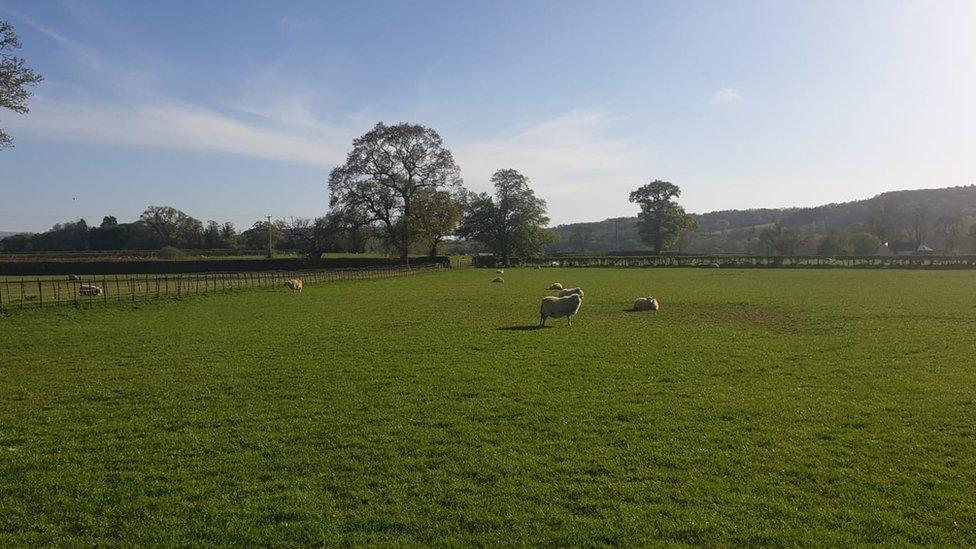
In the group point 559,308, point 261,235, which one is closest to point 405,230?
point 559,308

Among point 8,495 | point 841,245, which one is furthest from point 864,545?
point 841,245

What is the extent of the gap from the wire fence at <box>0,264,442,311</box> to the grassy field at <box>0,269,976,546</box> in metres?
12.8

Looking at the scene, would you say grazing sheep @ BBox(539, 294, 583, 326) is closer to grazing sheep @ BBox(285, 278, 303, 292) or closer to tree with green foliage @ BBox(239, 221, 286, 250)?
grazing sheep @ BBox(285, 278, 303, 292)

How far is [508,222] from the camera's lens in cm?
8962

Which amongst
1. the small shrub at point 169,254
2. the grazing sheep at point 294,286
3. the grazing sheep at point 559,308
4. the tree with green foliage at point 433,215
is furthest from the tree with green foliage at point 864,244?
the small shrub at point 169,254

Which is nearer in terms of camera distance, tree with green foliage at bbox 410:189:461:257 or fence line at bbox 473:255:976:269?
fence line at bbox 473:255:976:269

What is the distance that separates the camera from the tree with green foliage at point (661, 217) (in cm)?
9600

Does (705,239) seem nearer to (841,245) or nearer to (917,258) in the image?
(841,245)

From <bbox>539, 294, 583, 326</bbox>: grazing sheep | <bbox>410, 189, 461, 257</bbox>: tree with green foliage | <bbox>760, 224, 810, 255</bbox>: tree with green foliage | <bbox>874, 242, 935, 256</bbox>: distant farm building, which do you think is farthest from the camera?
<bbox>874, 242, 935, 256</bbox>: distant farm building

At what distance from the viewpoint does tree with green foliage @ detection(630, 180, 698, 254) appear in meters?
96.0

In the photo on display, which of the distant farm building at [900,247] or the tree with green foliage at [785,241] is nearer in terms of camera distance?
the tree with green foliage at [785,241]

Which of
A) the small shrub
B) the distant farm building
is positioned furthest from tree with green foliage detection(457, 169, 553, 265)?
the distant farm building

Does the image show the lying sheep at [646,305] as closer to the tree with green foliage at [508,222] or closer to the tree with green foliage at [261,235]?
the tree with green foliage at [508,222]

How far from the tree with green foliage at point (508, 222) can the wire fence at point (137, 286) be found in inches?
739
